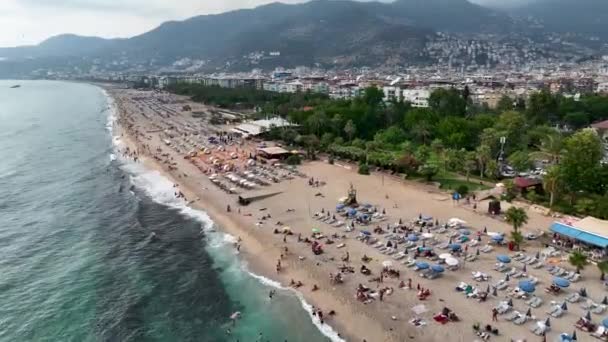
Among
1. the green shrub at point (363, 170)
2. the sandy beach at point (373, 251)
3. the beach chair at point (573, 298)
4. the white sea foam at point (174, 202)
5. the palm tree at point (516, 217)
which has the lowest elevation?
the white sea foam at point (174, 202)

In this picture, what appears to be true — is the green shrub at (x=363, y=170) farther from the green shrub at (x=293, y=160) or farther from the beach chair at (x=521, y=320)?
the beach chair at (x=521, y=320)

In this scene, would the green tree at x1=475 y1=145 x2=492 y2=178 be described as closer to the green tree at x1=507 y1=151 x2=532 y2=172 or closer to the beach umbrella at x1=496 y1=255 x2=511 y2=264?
the green tree at x1=507 y1=151 x2=532 y2=172

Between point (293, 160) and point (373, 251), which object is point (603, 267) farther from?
point (293, 160)

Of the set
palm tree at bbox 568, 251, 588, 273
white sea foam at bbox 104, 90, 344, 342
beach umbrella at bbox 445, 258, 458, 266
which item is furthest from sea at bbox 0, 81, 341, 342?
palm tree at bbox 568, 251, 588, 273

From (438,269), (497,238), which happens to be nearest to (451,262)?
(438,269)

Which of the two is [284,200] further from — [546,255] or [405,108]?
[405,108]

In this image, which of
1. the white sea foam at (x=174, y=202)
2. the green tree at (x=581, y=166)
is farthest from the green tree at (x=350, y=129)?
the green tree at (x=581, y=166)

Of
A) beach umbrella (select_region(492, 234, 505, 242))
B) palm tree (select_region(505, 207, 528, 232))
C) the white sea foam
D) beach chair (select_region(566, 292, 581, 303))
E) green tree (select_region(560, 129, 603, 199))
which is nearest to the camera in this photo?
beach chair (select_region(566, 292, 581, 303))
